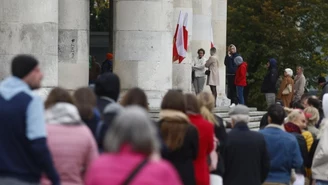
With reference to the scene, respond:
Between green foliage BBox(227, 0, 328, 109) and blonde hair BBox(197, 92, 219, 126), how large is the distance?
41724 millimetres

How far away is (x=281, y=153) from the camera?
1495cm

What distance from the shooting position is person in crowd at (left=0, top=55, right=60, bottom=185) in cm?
1030

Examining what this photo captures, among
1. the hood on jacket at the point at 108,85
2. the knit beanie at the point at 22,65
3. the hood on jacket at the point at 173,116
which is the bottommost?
the hood on jacket at the point at 173,116

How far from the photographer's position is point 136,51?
28.5 metres

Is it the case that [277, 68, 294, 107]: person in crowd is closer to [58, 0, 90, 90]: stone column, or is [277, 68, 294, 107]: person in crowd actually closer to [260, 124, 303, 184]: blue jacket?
[58, 0, 90, 90]: stone column

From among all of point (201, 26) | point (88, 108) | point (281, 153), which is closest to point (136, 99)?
point (88, 108)

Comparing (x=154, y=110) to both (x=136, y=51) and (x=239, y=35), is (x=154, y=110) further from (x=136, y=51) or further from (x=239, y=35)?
(x=239, y=35)

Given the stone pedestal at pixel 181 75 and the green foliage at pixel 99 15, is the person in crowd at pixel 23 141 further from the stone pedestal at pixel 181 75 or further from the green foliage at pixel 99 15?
the green foliage at pixel 99 15

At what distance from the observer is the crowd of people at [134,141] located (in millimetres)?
7809

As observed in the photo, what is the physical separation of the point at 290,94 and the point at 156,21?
8.39 m

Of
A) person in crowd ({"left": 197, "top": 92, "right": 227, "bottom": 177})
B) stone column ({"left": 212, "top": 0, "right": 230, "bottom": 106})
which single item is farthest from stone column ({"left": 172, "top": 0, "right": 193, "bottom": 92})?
person in crowd ({"left": 197, "top": 92, "right": 227, "bottom": 177})

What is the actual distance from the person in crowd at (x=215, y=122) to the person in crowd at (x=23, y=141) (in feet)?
13.7

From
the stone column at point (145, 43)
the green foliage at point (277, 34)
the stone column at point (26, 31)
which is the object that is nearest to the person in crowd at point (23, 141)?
the stone column at point (26, 31)

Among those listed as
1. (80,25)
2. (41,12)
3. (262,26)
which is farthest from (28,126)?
(262,26)
